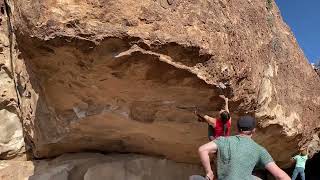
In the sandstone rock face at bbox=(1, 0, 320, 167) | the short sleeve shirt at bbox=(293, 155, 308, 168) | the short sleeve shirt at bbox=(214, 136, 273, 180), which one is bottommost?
the short sleeve shirt at bbox=(293, 155, 308, 168)

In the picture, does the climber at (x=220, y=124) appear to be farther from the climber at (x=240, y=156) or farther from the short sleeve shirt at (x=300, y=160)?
the short sleeve shirt at (x=300, y=160)

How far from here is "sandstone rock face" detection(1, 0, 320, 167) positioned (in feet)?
13.2

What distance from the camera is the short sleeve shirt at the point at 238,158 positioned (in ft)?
9.50

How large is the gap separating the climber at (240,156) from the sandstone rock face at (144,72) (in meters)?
1.29

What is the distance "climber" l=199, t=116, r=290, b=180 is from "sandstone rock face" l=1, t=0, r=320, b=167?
129cm

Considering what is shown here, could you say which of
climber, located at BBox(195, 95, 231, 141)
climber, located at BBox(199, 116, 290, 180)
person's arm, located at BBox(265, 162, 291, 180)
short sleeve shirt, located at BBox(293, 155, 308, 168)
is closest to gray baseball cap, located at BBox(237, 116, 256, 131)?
climber, located at BBox(199, 116, 290, 180)

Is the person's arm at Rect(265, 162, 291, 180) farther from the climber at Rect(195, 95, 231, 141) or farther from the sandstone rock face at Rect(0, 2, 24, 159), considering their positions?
the sandstone rock face at Rect(0, 2, 24, 159)

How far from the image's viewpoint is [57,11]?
402cm

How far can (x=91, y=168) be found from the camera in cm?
538

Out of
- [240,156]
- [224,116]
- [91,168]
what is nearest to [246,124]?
[240,156]

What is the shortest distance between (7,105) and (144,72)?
1614 mm

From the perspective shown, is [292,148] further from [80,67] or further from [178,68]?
[80,67]

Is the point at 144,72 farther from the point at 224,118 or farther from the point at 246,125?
the point at 246,125

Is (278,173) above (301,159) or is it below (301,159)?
above
